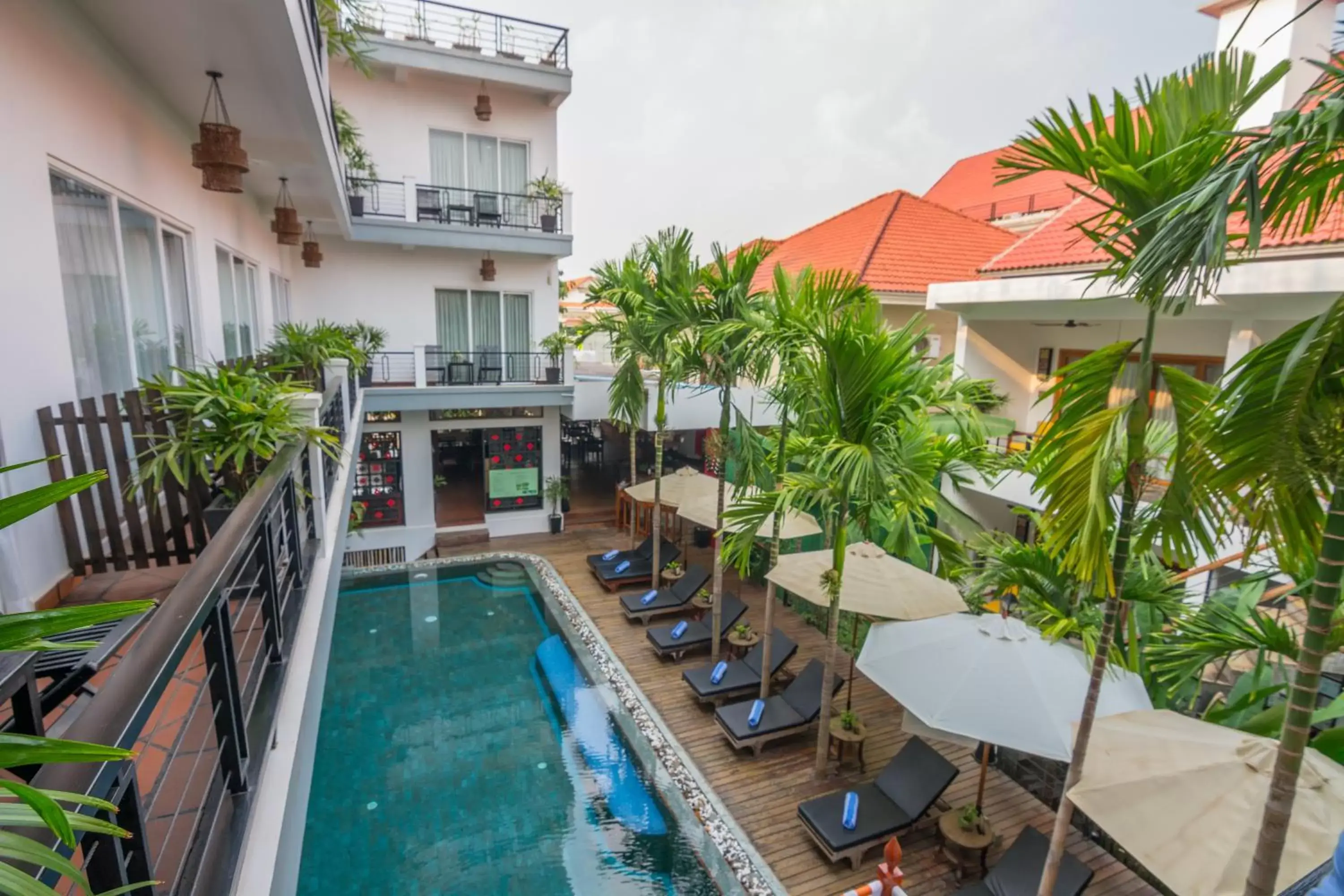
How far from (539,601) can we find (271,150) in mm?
8583

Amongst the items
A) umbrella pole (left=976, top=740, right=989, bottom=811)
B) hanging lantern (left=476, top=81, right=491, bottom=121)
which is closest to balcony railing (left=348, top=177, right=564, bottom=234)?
hanging lantern (left=476, top=81, right=491, bottom=121)

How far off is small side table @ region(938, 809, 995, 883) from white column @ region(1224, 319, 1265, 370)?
22.1ft

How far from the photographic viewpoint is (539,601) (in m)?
12.8

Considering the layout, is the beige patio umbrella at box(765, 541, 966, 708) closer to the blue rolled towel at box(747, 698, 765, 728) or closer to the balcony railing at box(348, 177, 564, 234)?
the blue rolled towel at box(747, 698, 765, 728)

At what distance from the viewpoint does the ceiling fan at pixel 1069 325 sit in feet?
38.9

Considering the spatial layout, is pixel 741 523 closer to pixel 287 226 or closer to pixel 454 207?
pixel 287 226

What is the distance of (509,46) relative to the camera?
14664mm

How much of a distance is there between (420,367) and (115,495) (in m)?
10.3

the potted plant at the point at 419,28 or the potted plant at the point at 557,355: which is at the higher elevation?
the potted plant at the point at 419,28

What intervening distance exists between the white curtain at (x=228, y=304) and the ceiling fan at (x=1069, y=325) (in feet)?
42.4

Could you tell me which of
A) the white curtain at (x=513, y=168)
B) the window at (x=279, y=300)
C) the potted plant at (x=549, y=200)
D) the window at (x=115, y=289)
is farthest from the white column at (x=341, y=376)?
the white curtain at (x=513, y=168)

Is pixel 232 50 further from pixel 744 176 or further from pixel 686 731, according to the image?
pixel 744 176

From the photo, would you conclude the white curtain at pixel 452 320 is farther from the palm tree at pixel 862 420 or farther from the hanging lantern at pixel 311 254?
the palm tree at pixel 862 420

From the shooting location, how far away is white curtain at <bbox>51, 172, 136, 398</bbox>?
4.33 metres
